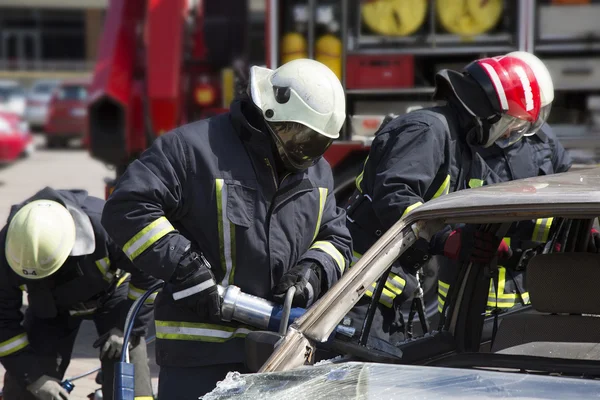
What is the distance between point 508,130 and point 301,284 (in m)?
1.27

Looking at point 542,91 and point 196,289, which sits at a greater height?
point 542,91

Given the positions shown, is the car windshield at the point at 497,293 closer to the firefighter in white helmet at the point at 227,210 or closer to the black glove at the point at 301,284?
the black glove at the point at 301,284

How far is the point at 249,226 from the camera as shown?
3.08 metres

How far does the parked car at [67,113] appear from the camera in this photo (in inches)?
823

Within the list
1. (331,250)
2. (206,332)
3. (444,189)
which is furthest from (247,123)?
(444,189)

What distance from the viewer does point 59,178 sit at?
49.2 ft

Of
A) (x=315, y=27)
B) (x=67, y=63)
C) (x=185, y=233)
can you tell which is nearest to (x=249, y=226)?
(x=185, y=233)

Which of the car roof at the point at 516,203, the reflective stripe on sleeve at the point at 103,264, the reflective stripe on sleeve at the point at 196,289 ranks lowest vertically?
the reflective stripe on sleeve at the point at 103,264

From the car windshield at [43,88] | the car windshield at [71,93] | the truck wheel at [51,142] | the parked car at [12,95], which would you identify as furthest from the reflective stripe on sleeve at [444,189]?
the car windshield at [43,88]

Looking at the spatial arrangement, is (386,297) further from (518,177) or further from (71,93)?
(71,93)

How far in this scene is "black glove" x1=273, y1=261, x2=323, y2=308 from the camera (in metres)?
3.04

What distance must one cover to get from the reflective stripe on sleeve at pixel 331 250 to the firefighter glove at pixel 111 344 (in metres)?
1.12

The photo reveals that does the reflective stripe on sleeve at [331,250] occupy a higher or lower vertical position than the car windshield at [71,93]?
higher

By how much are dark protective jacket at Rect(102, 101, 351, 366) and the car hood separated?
1.93 ft
